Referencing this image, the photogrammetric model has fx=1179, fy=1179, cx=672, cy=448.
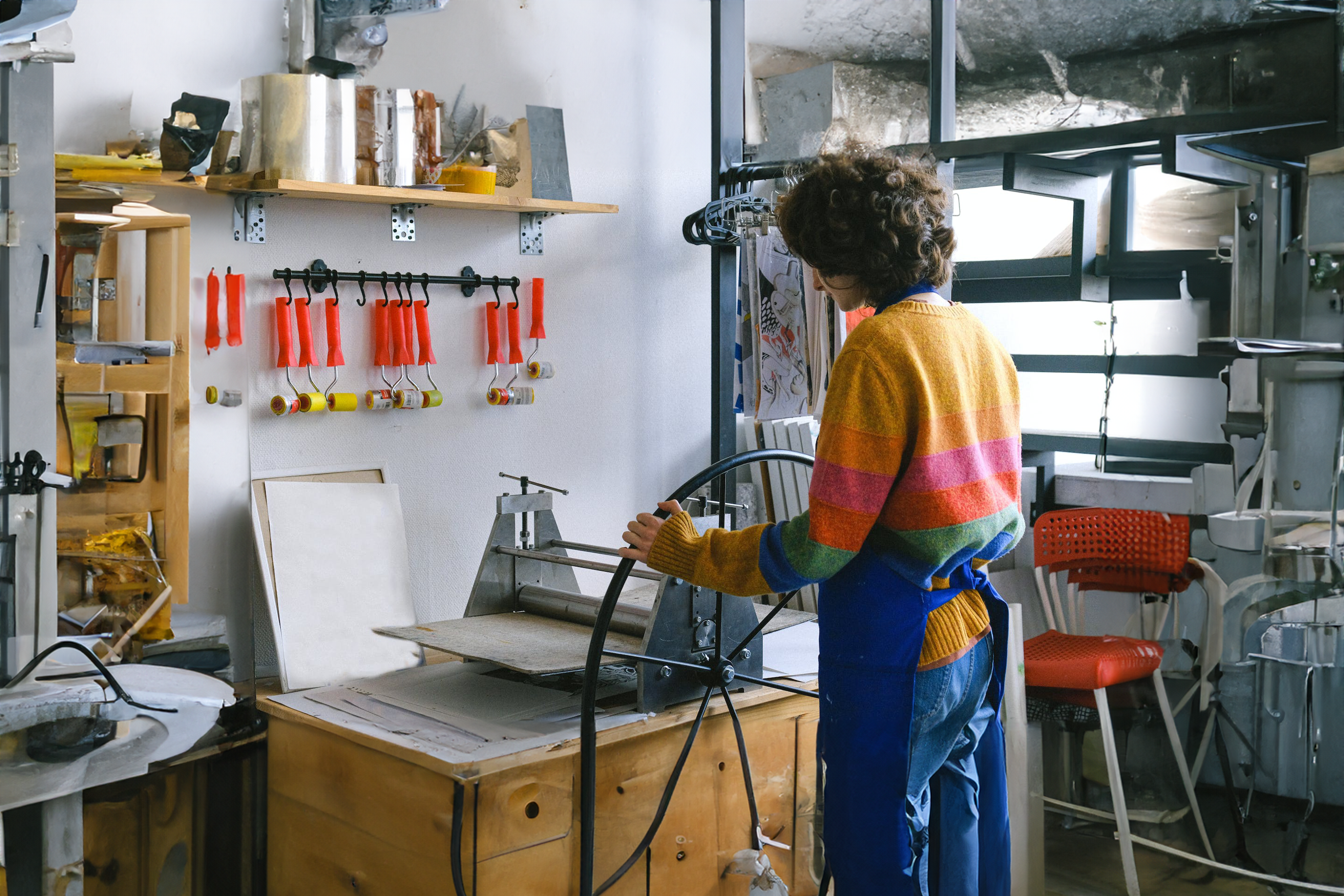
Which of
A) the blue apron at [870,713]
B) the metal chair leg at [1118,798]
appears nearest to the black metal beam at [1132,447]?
the metal chair leg at [1118,798]

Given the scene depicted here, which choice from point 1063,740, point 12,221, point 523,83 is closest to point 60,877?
point 12,221

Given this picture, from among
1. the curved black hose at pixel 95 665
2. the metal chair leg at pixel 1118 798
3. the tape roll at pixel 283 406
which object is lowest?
the metal chair leg at pixel 1118 798

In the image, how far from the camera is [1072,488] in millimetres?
3553

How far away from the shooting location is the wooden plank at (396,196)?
2771 millimetres

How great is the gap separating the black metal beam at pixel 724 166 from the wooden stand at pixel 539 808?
156cm

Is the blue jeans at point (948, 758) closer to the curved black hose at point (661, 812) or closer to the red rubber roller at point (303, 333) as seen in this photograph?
the curved black hose at point (661, 812)

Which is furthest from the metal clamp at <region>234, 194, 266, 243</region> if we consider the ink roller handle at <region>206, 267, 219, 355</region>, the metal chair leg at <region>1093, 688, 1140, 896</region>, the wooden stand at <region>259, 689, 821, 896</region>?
the metal chair leg at <region>1093, 688, 1140, 896</region>

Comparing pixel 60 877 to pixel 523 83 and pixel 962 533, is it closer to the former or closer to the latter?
pixel 962 533

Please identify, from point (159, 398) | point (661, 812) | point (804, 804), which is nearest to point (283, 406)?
point (159, 398)

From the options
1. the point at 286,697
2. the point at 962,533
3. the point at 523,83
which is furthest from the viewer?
the point at 523,83

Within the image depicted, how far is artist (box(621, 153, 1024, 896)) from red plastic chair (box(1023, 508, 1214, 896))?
1181 millimetres

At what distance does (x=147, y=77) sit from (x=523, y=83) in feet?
3.61

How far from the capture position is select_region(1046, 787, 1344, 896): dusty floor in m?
3.01

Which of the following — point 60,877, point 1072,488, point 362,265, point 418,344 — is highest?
point 362,265
